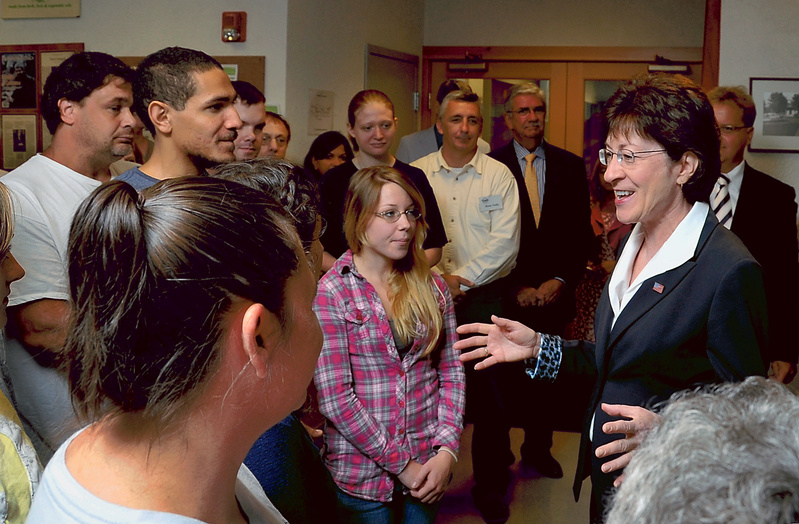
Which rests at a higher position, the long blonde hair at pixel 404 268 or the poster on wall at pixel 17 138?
the poster on wall at pixel 17 138

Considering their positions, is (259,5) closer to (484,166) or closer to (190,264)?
(484,166)

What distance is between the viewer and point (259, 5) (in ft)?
15.4

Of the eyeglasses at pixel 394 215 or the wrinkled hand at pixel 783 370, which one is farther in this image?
the wrinkled hand at pixel 783 370

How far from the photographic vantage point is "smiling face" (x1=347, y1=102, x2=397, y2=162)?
348 cm

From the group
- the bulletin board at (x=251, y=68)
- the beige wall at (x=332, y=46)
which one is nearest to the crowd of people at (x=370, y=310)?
the beige wall at (x=332, y=46)

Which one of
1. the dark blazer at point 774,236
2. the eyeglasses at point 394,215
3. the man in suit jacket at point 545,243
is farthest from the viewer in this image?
the man in suit jacket at point 545,243

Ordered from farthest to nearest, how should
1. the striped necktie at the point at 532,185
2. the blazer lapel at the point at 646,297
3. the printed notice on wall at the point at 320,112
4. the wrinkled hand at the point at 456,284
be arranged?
the printed notice on wall at the point at 320,112, the striped necktie at the point at 532,185, the wrinkled hand at the point at 456,284, the blazer lapel at the point at 646,297

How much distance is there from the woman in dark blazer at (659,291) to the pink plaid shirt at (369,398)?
469 mm

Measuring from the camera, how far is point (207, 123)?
7.13 feet

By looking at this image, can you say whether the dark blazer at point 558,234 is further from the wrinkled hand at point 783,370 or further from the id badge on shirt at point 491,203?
the wrinkled hand at point 783,370

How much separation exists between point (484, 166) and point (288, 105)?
5.30 ft

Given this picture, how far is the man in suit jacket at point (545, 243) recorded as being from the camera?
365 cm

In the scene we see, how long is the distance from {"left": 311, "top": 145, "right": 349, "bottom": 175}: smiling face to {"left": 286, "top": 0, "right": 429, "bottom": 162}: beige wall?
34cm

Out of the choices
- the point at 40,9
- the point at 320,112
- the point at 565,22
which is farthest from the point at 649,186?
the point at 565,22
